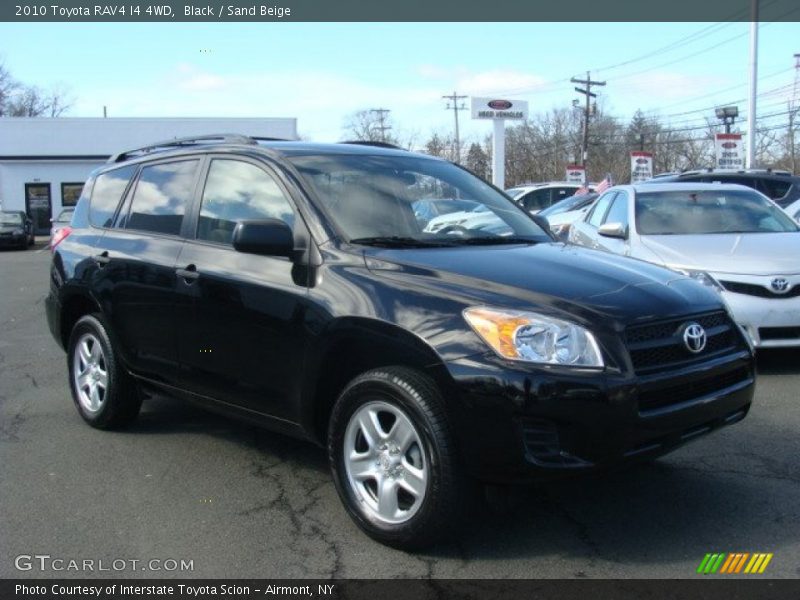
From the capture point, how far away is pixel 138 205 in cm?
536

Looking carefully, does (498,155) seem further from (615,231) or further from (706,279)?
(706,279)

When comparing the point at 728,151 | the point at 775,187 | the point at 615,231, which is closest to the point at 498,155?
the point at 728,151

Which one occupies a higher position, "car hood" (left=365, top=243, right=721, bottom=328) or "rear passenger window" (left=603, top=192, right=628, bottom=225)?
"rear passenger window" (left=603, top=192, right=628, bottom=225)

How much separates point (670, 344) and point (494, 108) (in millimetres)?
32368

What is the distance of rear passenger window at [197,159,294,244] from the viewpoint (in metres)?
4.34

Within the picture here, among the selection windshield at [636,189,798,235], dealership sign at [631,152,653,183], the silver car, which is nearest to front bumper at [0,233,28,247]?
dealership sign at [631,152,653,183]

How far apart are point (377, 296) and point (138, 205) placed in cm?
248

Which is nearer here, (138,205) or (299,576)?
(299,576)

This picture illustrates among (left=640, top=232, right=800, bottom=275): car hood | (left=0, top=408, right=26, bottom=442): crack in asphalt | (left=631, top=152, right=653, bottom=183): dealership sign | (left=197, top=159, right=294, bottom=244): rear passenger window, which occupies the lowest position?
(left=0, top=408, right=26, bottom=442): crack in asphalt

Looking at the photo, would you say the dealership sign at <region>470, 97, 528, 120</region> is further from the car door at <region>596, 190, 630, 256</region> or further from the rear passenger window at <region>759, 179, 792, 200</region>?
the car door at <region>596, 190, 630, 256</region>

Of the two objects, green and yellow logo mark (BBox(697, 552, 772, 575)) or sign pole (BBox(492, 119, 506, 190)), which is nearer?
green and yellow logo mark (BBox(697, 552, 772, 575))

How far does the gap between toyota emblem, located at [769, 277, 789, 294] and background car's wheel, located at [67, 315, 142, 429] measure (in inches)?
195
